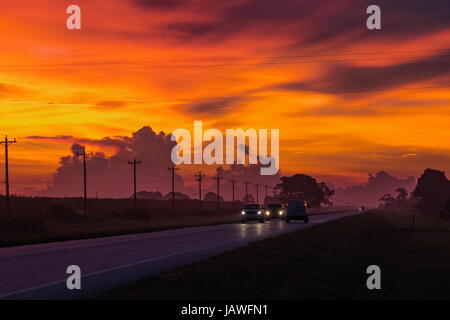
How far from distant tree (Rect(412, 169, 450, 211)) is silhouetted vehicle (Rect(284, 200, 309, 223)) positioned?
10394cm

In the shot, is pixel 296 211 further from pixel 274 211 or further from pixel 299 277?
pixel 299 277

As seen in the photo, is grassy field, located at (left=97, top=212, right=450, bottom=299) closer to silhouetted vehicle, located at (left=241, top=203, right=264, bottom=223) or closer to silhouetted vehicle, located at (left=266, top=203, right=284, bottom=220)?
silhouetted vehicle, located at (left=241, top=203, right=264, bottom=223)

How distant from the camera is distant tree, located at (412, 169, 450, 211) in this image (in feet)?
551

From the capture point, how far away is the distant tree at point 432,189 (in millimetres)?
168000

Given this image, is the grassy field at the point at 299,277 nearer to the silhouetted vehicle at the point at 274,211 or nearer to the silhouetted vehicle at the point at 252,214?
the silhouetted vehicle at the point at 252,214

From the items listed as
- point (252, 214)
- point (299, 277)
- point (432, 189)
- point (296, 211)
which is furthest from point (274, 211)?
point (432, 189)

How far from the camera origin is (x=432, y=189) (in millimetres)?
171750

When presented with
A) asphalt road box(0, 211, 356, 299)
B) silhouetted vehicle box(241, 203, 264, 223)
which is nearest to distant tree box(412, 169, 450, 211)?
silhouetted vehicle box(241, 203, 264, 223)

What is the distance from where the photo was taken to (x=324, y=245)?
29938mm

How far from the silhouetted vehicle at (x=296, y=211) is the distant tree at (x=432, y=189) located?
4092 inches

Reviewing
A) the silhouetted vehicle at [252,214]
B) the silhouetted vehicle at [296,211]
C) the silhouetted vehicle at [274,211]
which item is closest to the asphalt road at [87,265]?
the silhouetted vehicle at [296,211]
